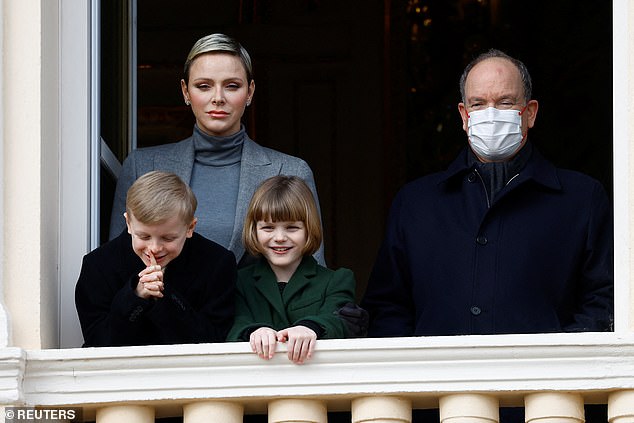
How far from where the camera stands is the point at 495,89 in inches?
245

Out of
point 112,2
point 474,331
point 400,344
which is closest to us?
point 400,344

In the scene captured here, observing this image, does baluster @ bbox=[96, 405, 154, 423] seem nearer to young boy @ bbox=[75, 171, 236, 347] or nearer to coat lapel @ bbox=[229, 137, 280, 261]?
young boy @ bbox=[75, 171, 236, 347]

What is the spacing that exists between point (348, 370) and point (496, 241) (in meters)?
0.80

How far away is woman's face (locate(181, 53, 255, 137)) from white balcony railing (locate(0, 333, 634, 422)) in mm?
1017

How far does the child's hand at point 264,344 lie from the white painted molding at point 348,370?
0.03m

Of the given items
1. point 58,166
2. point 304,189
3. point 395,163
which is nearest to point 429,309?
point 304,189

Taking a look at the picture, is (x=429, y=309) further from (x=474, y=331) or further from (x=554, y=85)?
(x=554, y=85)

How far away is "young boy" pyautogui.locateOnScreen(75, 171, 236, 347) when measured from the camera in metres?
5.61

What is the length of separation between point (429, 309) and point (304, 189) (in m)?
0.54

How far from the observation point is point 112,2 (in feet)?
21.4

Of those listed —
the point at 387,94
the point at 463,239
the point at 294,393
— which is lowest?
the point at 294,393

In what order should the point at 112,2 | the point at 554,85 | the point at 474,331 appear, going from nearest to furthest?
the point at 474,331 → the point at 112,2 → the point at 554,85

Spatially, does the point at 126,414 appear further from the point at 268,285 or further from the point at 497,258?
the point at 497,258

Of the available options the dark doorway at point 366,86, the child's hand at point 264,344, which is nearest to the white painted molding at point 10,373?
the child's hand at point 264,344
